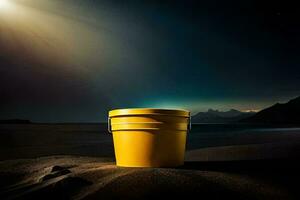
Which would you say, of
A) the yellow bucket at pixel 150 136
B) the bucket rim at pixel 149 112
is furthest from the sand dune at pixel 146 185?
the bucket rim at pixel 149 112

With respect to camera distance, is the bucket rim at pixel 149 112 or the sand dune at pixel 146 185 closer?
the sand dune at pixel 146 185

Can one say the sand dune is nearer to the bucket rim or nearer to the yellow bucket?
the yellow bucket

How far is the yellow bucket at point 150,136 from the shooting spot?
319 cm

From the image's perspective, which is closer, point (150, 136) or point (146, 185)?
point (146, 185)

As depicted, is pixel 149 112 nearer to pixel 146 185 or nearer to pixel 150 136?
pixel 150 136

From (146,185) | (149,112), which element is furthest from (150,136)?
(146,185)

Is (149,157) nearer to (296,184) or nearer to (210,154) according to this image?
(296,184)

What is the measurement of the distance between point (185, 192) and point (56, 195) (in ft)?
2.98

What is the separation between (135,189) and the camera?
7.84 ft

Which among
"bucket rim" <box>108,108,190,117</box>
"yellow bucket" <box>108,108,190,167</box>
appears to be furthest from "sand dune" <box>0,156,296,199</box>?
"bucket rim" <box>108,108,190,117</box>

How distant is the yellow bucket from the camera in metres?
3.19

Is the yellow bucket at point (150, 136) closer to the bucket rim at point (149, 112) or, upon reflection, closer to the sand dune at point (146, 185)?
the bucket rim at point (149, 112)

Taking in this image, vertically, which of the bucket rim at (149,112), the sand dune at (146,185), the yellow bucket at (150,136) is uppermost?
the bucket rim at (149,112)

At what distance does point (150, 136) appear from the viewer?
3199 mm
